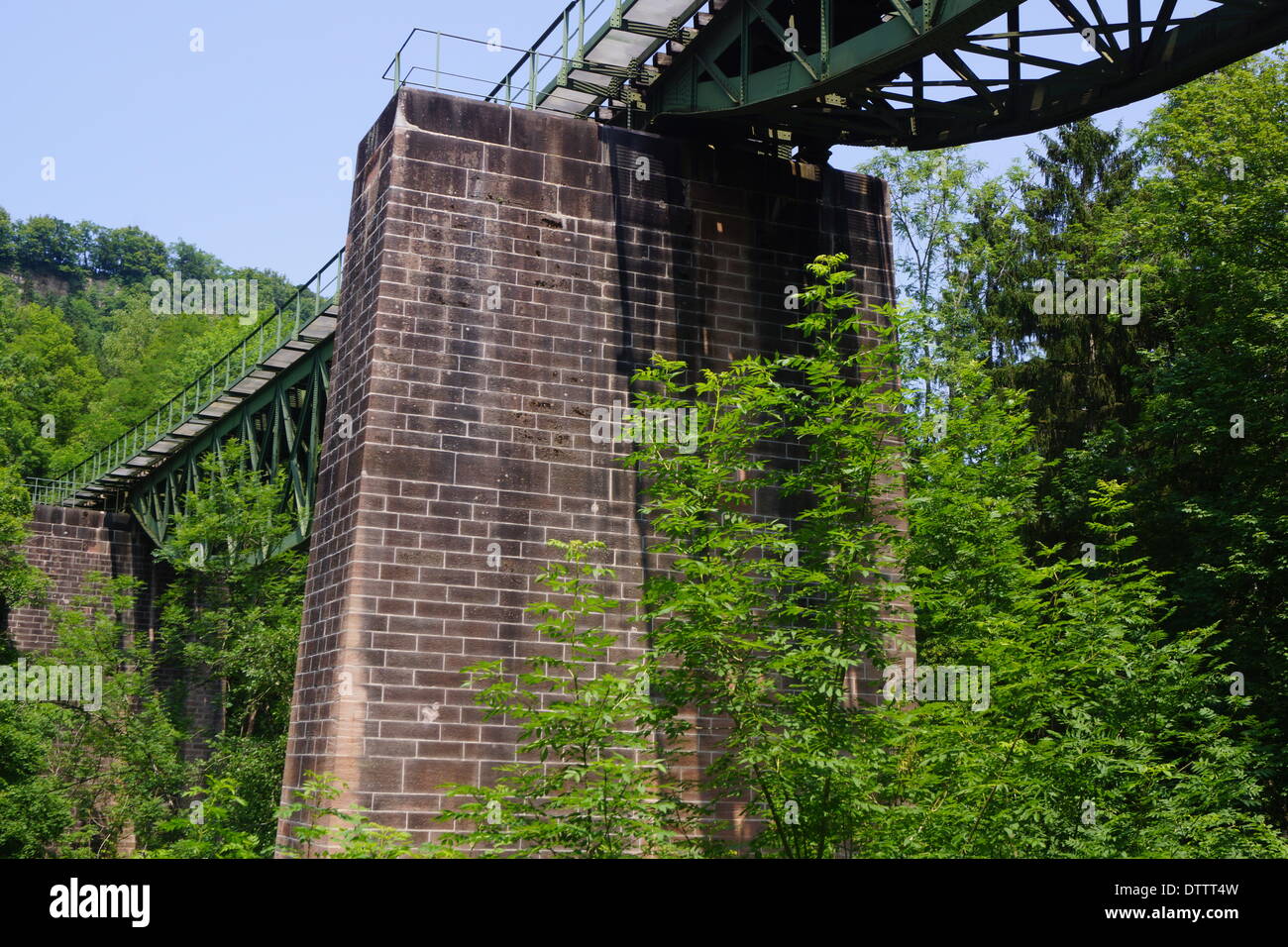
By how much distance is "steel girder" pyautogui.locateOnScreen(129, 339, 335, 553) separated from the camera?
24031 millimetres

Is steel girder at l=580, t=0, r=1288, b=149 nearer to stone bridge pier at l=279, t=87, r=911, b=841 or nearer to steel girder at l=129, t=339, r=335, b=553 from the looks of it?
stone bridge pier at l=279, t=87, r=911, b=841

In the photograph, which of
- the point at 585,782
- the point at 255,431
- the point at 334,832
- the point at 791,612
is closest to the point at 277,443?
the point at 255,431

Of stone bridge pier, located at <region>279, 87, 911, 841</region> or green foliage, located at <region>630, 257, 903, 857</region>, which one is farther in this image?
stone bridge pier, located at <region>279, 87, 911, 841</region>

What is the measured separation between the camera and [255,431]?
29.5 metres

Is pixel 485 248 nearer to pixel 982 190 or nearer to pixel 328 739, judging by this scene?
pixel 328 739

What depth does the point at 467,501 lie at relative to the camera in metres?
13.4

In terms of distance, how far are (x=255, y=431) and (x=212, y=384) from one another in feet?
8.89

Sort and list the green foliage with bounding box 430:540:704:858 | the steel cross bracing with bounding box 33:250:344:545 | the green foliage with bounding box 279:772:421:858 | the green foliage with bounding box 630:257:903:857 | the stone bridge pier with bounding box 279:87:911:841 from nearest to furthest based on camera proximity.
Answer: the green foliage with bounding box 279:772:421:858, the green foliage with bounding box 430:540:704:858, the green foliage with bounding box 630:257:903:857, the stone bridge pier with bounding box 279:87:911:841, the steel cross bracing with bounding box 33:250:344:545

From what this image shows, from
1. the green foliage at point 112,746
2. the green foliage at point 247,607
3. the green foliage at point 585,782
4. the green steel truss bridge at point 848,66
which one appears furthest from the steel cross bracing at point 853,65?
the green foliage at point 112,746

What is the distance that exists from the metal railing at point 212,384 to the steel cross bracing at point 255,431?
52 millimetres

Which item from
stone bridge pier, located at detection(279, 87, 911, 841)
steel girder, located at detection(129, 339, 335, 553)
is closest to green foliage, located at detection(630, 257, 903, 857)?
stone bridge pier, located at detection(279, 87, 911, 841)

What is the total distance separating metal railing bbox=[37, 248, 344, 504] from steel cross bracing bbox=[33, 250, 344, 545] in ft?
0.17

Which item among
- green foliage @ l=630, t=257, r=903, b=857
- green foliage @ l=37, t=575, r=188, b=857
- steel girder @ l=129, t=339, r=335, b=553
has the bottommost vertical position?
green foliage @ l=37, t=575, r=188, b=857

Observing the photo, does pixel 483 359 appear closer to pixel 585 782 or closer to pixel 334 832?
pixel 334 832
